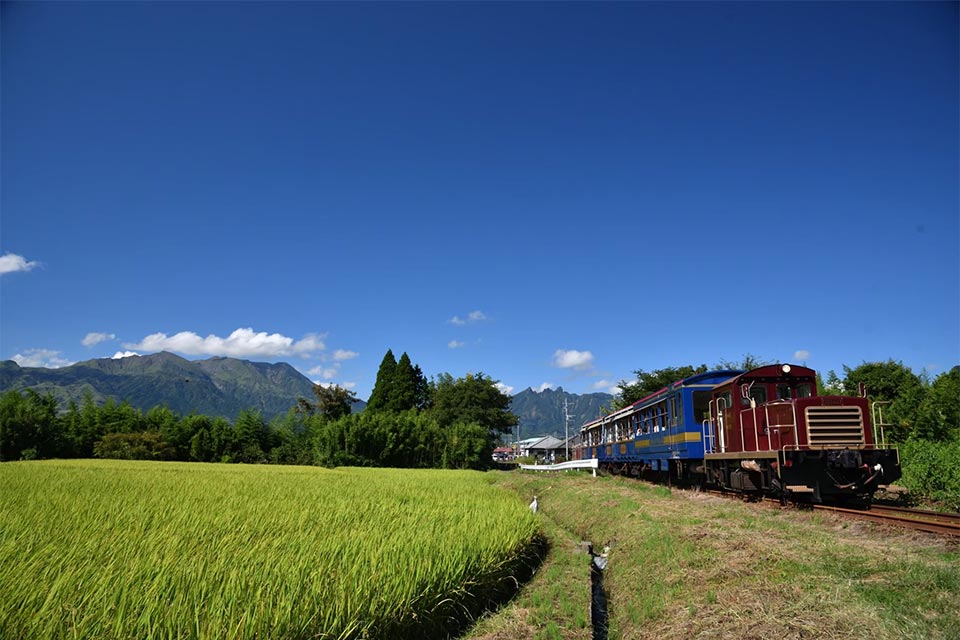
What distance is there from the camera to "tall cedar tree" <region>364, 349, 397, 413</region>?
59.2 m

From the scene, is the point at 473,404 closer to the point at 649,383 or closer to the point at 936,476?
the point at 649,383

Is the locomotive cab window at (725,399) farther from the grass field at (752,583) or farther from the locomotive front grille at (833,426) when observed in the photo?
the grass field at (752,583)

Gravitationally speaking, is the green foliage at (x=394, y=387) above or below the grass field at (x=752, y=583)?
above

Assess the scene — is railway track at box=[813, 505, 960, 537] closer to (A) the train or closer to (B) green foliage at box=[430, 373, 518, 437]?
(A) the train

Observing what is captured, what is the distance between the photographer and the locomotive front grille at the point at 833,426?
10742 mm

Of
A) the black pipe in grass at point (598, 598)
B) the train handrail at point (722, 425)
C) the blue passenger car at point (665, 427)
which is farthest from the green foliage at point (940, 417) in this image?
the black pipe in grass at point (598, 598)

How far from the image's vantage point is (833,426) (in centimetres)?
1081

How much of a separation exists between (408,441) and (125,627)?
41159 millimetres

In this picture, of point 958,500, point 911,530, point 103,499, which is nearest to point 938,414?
point 958,500

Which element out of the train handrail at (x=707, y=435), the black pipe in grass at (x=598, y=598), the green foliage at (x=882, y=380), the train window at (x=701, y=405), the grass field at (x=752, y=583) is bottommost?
the black pipe in grass at (x=598, y=598)

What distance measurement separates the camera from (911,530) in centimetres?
799

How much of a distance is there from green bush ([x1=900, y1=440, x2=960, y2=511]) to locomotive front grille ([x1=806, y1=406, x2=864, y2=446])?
9.54ft

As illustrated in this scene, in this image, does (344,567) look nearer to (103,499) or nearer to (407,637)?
(407,637)

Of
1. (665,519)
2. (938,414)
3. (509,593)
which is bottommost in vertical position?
(509,593)
